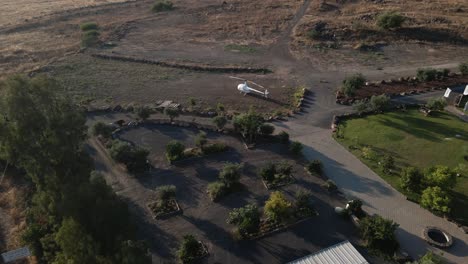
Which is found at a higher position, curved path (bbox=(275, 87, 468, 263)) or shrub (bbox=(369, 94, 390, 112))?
shrub (bbox=(369, 94, 390, 112))

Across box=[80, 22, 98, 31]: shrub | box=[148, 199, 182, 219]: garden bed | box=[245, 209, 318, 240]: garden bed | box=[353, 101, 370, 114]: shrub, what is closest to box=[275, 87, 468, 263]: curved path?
box=[353, 101, 370, 114]: shrub

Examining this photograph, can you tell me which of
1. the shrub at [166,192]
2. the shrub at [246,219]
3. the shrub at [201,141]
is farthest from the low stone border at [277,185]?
the shrub at [166,192]

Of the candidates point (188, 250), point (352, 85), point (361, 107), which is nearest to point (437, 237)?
point (188, 250)

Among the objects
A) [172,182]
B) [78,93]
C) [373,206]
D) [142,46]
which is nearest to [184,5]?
[142,46]

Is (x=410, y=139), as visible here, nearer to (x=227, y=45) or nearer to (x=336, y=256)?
(x=336, y=256)

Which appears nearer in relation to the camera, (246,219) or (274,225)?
(246,219)

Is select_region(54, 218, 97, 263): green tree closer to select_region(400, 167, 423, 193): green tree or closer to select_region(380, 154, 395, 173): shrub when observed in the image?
select_region(400, 167, 423, 193): green tree

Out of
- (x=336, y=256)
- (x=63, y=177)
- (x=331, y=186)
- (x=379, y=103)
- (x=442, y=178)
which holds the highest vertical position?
(x=63, y=177)
